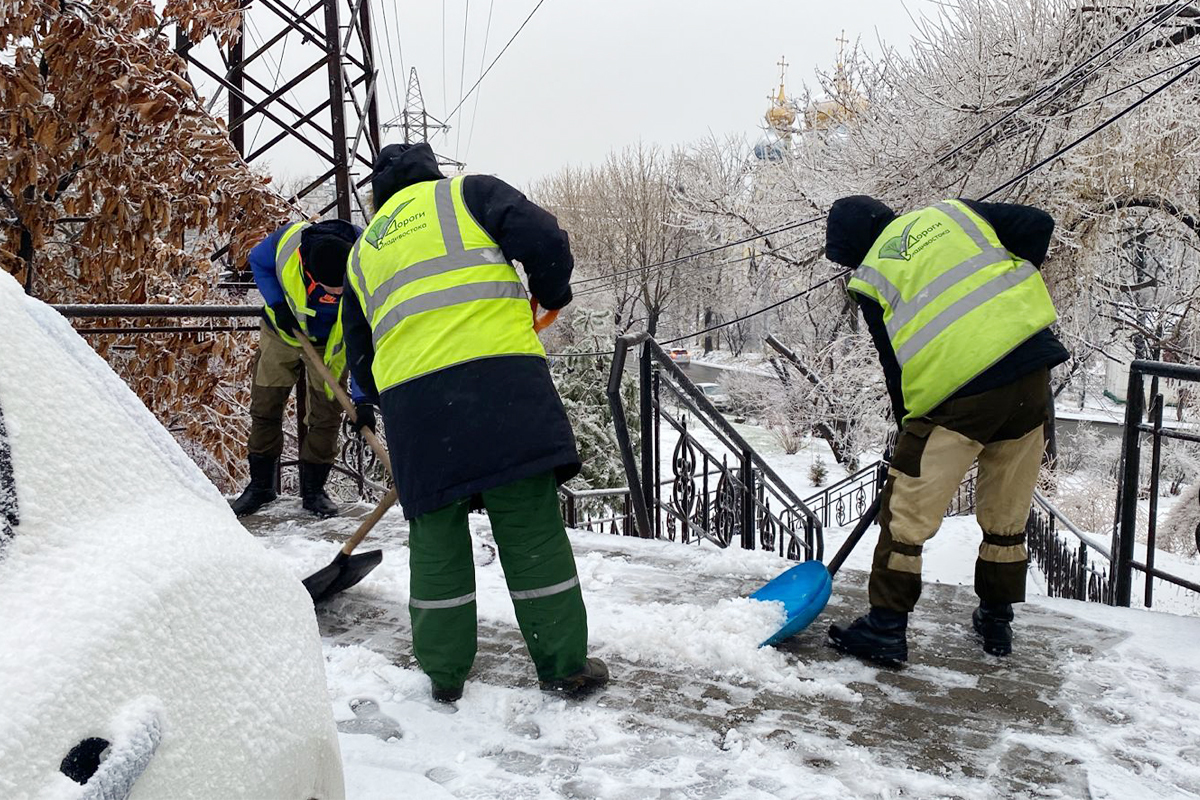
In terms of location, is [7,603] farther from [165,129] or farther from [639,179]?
[639,179]

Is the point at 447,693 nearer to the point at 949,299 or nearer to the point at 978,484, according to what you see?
the point at 978,484

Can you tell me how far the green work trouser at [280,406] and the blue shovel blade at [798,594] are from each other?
9.05ft

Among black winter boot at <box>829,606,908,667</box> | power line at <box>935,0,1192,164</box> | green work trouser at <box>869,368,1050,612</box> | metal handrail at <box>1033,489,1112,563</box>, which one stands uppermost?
power line at <box>935,0,1192,164</box>

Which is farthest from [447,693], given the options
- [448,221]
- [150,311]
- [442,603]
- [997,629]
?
[150,311]

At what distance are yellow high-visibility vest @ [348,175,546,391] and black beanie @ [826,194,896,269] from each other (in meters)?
1.24

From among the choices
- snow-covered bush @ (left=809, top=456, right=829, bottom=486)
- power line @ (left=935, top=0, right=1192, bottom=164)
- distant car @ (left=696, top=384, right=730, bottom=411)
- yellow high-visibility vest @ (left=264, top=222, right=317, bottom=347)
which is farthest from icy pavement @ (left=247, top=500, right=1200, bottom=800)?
distant car @ (left=696, top=384, right=730, bottom=411)

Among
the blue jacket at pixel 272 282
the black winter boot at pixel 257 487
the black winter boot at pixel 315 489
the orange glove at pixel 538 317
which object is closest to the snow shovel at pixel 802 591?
the orange glove at pixel 538 317

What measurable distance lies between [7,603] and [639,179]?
97.4 ft

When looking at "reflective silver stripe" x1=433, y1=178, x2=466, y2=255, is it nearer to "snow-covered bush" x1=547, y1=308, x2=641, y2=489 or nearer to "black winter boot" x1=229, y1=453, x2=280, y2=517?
"black winter boot" x1=229, y1=453, x2=280, y2=517

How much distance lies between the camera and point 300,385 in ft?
17.3

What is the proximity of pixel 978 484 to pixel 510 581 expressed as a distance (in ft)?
5.53

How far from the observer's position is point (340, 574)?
10.8 feet

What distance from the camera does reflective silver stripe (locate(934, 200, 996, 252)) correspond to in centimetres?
273

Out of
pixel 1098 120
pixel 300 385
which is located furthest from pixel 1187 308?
pixel 300 385
